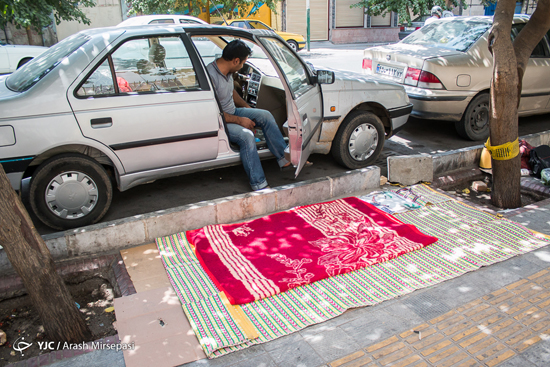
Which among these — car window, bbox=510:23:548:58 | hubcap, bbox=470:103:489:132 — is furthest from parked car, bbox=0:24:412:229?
car window, bbox=510:23:548:58

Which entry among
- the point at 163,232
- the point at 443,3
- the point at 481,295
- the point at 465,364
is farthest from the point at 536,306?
the point at 443,3

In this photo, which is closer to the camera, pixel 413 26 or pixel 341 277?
pixel 341 277

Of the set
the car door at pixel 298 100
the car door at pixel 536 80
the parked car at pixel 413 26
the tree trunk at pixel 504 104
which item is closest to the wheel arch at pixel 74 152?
the car door at pixel 298 100

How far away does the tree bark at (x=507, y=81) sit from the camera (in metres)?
4.73

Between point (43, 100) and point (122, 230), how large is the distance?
54.2 inches

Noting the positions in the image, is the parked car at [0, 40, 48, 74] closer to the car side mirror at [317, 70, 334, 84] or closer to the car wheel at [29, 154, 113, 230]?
the car wheel at [29, 154, 113, 230]

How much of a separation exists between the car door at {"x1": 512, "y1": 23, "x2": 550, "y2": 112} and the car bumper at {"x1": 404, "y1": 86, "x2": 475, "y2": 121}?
1225 mm

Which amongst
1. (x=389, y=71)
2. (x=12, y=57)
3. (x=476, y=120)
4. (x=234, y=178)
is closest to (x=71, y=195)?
(x=234, y=178)

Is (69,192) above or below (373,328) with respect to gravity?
above

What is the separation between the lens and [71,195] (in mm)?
4305

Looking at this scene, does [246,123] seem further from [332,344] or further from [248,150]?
[332,344]

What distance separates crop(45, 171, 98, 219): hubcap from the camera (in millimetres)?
4223

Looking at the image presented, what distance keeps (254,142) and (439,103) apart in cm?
335

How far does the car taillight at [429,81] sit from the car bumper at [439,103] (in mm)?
62
